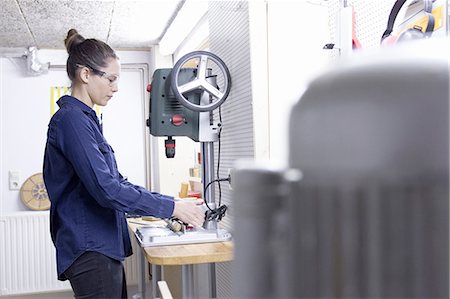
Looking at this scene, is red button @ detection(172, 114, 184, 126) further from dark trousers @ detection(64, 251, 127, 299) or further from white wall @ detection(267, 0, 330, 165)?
dark trousers @ detection(64, 251, 127, 299)

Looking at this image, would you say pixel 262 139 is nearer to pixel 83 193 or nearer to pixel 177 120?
pixel 177 120

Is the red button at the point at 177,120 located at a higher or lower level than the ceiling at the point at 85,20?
lower

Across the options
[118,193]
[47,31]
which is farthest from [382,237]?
[47,31]

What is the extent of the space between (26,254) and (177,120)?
2774 millimetres

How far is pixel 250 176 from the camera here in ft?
0.78

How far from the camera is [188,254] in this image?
1908 mm

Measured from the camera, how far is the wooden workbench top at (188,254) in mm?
1860

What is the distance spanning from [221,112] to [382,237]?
2.53 metres

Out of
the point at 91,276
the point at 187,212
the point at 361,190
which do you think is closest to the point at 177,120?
the point at 187,212

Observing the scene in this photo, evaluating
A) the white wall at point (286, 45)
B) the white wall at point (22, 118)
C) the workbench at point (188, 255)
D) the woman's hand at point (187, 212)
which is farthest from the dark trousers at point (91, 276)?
the white wall at point (22, 118)

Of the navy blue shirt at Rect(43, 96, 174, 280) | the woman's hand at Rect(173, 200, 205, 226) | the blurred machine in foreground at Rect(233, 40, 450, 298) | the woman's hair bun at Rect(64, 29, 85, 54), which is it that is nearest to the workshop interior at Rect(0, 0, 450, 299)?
the blurred machine in foreground at Rect(233, 40, 450, 298)

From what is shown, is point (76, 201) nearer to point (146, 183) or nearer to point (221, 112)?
point (221, 112)

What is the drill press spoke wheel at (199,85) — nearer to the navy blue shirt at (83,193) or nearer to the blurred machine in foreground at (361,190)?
the navy blue shirt at (83,193)

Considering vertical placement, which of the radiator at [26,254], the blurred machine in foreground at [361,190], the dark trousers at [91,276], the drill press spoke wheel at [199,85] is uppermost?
the drill press spoke wheel at [199,85]
